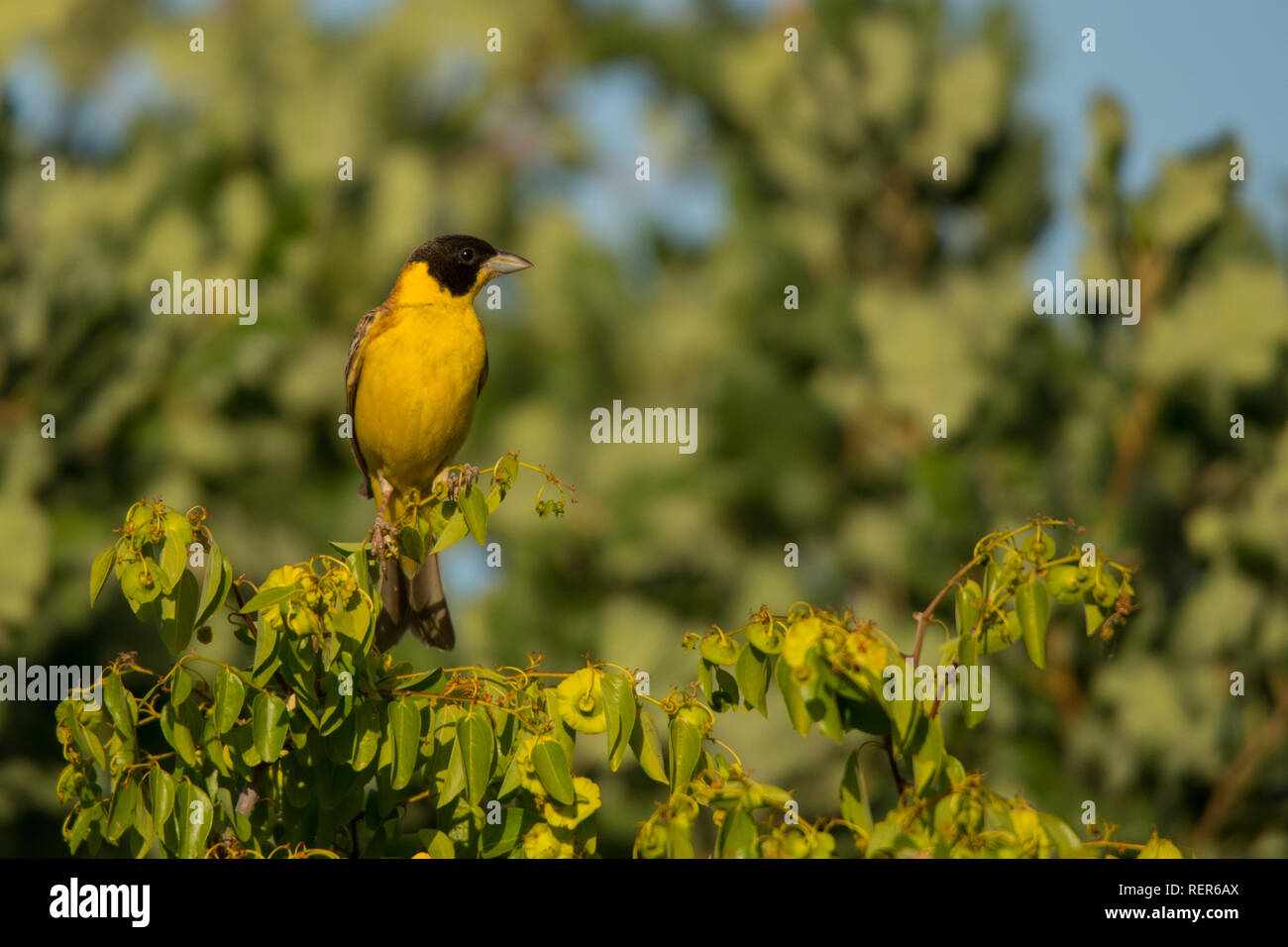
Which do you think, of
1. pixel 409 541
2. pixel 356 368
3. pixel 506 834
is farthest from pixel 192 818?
pixel 356 368

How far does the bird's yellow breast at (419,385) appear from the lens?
253 inches

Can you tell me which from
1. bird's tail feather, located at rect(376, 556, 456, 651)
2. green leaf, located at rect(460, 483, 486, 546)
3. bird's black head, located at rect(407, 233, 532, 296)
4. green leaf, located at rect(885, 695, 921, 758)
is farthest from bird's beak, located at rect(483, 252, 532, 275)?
green leaf, located at rect(885, 695, 921, 758)

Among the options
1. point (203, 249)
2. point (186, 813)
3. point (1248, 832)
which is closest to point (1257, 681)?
point (1248, 832)

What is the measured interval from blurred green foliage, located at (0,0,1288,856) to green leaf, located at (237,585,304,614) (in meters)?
6.04

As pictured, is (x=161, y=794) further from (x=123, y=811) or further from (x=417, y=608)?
(x=417, y=608)

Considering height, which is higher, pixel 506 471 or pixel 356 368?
pixel 356 368

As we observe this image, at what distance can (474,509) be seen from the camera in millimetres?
4020

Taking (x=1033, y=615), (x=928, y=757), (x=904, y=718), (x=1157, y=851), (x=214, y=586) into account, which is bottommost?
(x=1157, y=851)

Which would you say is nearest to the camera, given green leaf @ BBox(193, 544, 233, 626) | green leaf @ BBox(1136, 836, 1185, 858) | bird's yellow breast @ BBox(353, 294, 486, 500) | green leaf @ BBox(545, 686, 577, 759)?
green leaf @ BBox(1136, 836, 1185, 858)

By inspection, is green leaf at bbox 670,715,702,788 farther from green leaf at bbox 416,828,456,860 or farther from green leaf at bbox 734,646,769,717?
green leaf at bbox 416,828,456,860

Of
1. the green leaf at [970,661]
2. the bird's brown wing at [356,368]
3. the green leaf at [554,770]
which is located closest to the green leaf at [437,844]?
the green leaf at [554,770]

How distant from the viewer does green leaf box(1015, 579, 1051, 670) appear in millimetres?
3512

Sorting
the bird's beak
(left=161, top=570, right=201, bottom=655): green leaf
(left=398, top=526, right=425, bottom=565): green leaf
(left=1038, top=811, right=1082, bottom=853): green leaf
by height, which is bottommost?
(left=1038, top=811, right=1082, bottom=853): green leaf

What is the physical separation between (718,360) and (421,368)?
699 centimetres
